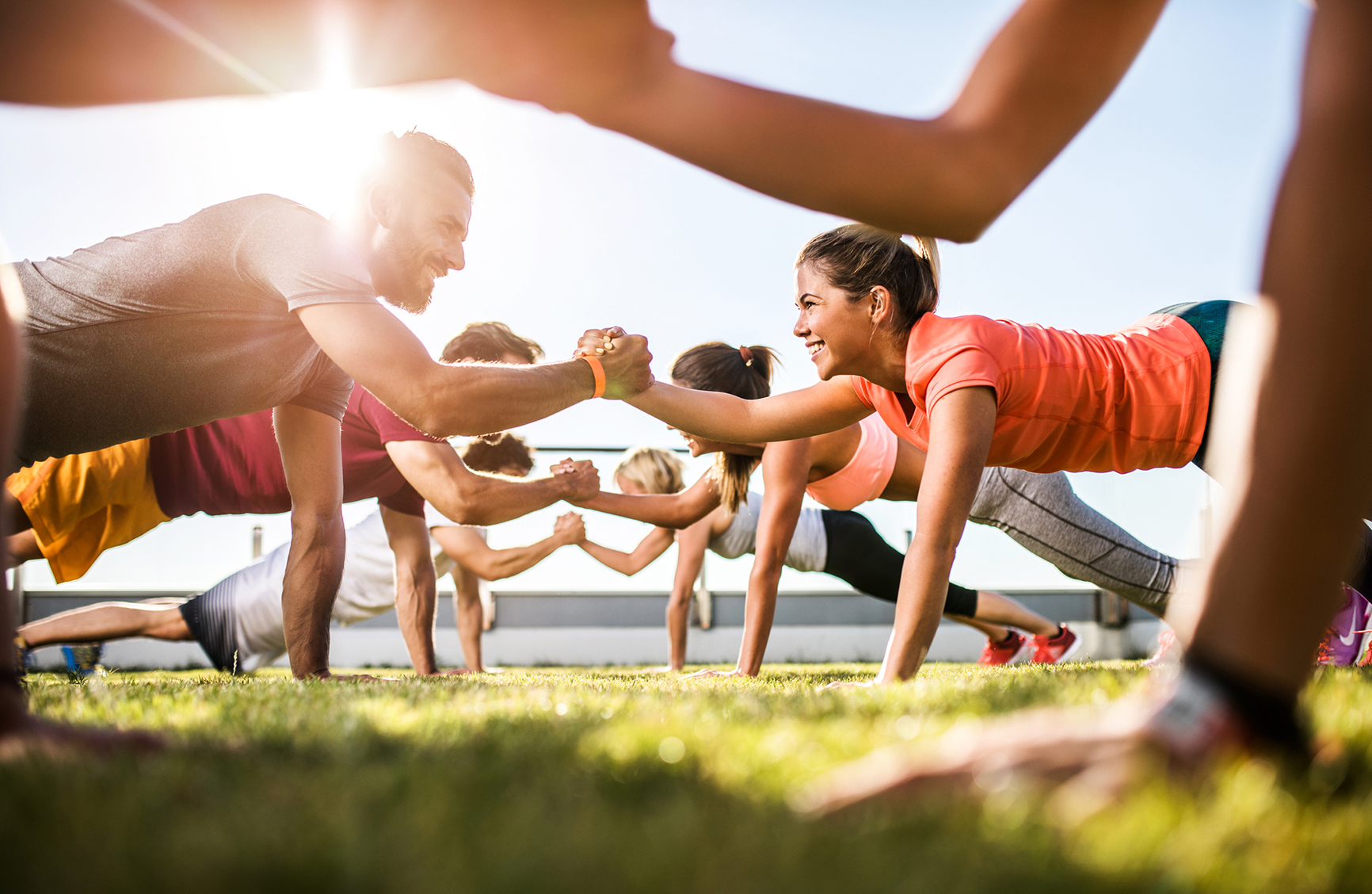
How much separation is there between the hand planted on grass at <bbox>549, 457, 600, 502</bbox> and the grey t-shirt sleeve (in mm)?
2120

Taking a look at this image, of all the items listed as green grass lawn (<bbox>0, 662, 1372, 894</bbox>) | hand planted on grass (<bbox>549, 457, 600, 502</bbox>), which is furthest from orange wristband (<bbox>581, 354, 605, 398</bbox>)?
green grass lawn (<bbox>0, 662, 1372, 894</bbox>)

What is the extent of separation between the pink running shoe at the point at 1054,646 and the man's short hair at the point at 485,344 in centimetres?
382

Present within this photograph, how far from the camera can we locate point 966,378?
2.39 m

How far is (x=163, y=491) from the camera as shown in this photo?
4.29 m

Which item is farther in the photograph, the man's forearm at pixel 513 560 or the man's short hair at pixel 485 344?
the man's forearm at pixel 513 560

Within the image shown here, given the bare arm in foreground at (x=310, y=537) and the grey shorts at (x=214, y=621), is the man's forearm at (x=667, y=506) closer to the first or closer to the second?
the bare arm in foreground at (x=310, y=537)

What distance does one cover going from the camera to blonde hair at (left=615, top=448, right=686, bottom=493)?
750cm

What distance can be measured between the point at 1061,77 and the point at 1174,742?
2.43 ft

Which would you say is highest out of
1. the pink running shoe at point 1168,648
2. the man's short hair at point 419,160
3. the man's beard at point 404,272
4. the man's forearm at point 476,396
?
the man's short hair at point 419,160

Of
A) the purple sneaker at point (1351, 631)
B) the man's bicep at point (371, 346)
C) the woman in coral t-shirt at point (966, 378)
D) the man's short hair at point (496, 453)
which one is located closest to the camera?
the man's bicep at point (371, 346)

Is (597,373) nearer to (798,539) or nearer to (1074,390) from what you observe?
(1074,390)

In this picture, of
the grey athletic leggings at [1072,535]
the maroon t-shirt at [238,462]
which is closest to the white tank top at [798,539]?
the grey athletic leggings at [1072,535]

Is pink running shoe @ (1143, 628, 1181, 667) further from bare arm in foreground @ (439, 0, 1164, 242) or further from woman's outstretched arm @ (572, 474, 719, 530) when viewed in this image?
bare arm in foreground @ (439, 0, 1164, 242)

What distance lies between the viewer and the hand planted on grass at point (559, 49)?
93 cm
